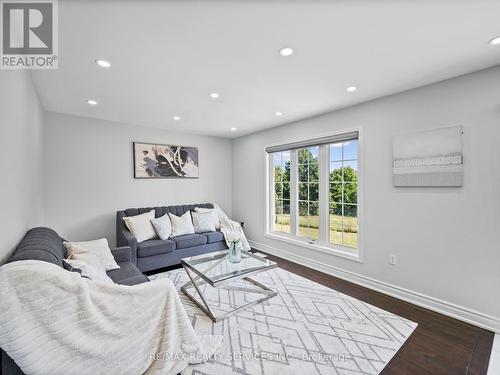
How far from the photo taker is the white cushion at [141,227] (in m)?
3.56

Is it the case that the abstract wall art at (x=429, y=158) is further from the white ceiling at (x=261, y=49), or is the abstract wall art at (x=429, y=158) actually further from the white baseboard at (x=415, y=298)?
the white baseboard at (x=415, y=298)

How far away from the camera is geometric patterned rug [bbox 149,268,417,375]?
1708mm

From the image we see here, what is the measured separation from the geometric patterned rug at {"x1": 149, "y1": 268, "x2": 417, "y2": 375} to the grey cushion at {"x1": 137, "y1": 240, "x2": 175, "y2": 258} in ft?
3.25

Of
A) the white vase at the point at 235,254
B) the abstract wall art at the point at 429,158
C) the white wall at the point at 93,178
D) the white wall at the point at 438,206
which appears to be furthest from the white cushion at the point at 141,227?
the abstract wall art at the point at 429,158

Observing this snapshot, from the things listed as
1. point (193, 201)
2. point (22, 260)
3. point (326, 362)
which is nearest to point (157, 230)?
point (193, 201)

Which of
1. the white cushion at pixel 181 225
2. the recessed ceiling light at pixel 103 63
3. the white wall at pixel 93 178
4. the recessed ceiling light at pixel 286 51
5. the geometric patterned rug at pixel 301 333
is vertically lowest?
the geometric patterned rug at pixel 301 333

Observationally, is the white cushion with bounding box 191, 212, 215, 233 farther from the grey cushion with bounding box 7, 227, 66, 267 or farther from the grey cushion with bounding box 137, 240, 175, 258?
the grey cushion with bounding box 7, 227, 66, 267

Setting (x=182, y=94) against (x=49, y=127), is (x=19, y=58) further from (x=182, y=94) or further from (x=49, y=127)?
(x=49, y=127)

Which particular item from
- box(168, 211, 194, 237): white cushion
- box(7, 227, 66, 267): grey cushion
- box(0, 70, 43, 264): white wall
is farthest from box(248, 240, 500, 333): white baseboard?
box(0, 70, 43, 264): white wall

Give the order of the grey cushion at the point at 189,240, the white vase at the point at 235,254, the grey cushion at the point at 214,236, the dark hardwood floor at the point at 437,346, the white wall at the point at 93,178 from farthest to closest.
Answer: the grey cushion at the point at 214,236, the grey cushion at the point at 189,240, the white wall at the point at 93,178, the white vase at the point at 235,254, the dark hardwood floor at the point at 437,346

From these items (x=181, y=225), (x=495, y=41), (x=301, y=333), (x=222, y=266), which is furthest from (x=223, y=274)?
(x=495, y=41)

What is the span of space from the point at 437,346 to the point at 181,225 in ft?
11.5

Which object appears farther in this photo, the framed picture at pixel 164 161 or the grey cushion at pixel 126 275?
the framed picture at pixel 164 161

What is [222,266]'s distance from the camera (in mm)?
2723
